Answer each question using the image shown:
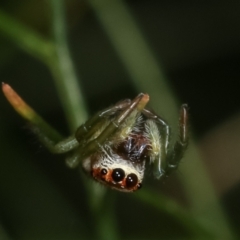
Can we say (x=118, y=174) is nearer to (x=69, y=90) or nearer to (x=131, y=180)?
(x=131, y=180)

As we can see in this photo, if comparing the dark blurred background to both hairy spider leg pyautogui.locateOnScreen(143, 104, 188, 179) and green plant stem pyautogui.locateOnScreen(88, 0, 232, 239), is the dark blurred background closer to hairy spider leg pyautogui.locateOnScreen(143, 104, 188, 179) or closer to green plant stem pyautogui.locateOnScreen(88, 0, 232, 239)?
green plant stem pyautogui.locateOnScreen(88, 0, 232, 239)

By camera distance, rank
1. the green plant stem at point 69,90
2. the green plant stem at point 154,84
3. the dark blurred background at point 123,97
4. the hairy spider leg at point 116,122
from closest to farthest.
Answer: the hairy spider leg at point 116,122 → the green plant stem at point 69,90 → the green plant stem at point 154,84 → the dark blurred background at point 123,97

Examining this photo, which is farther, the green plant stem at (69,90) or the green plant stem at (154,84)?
the green plant stem at (154,84)

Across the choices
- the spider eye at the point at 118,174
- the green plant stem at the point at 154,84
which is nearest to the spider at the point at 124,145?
the spider eye at the point at 118,174

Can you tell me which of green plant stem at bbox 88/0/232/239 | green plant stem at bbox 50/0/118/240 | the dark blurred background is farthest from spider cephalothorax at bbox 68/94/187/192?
the dark blurred background

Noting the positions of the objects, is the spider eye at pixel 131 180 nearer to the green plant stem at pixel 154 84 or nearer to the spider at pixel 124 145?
the spider at pixel 124 145

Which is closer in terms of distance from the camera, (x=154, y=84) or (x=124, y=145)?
(x=124, y=145)

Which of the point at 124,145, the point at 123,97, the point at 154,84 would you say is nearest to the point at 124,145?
the point at 124,145
